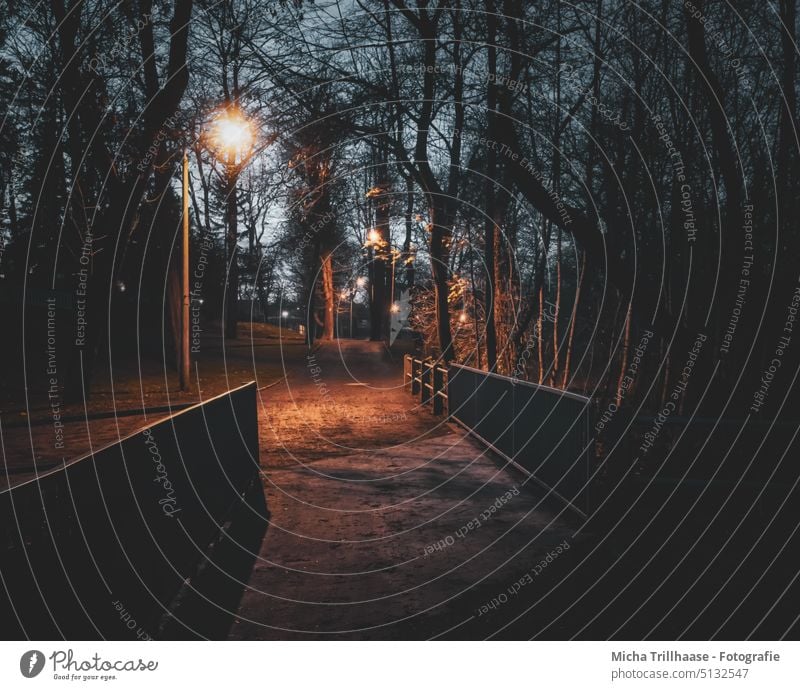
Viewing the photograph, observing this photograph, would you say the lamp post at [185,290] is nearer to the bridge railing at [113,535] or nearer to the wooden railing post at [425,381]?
the wooden railing post at [425,381]

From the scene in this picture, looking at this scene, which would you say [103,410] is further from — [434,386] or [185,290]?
[434,386]

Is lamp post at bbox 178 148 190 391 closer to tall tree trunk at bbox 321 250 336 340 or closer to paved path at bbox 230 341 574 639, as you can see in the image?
paved path at bbox 230 341 574 639

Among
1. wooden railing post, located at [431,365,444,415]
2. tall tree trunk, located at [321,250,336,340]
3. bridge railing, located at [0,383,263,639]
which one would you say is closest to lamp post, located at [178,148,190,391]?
wooden railing post, located at [431,365,444,415]

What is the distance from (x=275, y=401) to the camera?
19.5 m

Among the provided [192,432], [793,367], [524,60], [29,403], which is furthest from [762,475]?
[29,403]

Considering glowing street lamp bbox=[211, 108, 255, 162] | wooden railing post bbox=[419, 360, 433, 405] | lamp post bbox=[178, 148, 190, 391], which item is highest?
glowing street lamp bbox=[211, 108, 255, 162]

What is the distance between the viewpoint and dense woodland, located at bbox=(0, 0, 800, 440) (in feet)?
29.7

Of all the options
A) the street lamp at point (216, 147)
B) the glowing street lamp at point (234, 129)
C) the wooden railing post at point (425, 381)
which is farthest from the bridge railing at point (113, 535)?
the wooden railing post at point (425, 381)

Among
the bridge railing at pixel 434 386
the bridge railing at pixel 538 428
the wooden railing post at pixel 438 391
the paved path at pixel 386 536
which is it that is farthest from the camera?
the wooden railing post at pixel 438 391

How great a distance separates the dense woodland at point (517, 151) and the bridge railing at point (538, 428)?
4.79ft

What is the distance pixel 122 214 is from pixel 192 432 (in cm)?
1207

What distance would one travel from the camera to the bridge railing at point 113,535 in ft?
10.9

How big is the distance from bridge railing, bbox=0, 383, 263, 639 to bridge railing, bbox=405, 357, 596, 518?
3.59 metres
